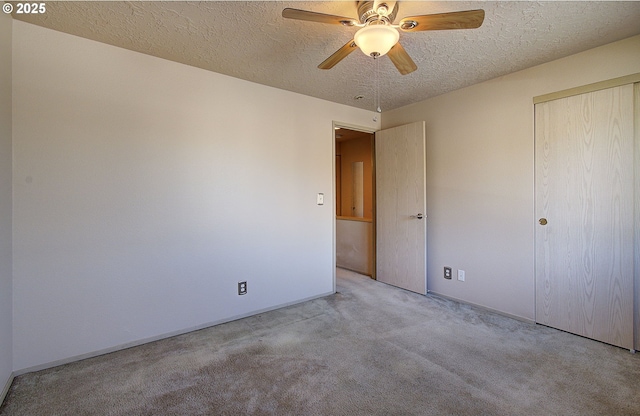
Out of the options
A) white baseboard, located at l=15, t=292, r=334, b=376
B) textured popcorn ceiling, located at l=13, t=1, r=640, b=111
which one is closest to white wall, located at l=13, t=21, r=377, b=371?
white baseboard, located at l=15, t=292, r=334, b=376

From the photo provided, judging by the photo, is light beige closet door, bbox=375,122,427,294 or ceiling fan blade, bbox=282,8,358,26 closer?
ceiling fan blade, bbox=282,8,358,26

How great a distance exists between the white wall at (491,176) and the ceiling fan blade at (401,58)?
150cm

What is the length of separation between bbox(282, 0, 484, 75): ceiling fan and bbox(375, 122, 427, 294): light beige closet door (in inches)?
74.5

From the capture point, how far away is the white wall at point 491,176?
2531 mm

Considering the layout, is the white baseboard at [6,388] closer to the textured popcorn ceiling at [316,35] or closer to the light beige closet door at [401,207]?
the textured popcorn ceiling at [316,35]

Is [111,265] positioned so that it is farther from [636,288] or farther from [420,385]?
[636,288]

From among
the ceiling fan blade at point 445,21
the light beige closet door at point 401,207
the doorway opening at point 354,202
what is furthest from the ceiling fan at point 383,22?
the doorway opening at point 354,202

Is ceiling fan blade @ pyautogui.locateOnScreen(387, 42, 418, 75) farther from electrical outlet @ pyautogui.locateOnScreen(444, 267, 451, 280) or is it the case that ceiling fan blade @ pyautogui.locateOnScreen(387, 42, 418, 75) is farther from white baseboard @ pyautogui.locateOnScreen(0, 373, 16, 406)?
white baseboard @ pyautogui.locateOnScreen(0, 373, 16, 406)

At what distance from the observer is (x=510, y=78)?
2.81 m

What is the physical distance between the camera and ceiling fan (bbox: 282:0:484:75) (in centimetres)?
146

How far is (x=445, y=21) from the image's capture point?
1.50 metres

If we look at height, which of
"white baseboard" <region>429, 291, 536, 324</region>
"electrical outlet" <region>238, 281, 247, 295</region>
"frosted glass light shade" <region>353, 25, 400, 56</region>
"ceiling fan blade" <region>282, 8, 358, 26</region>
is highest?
"ceiling fan blade" <region>282, 8, 358, 26</region>

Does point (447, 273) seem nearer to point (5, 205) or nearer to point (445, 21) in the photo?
point (445, 21)

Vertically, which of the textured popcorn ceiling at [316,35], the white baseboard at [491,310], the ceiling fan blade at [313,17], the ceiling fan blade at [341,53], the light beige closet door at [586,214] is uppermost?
the textured popcorn ceiling at [316,35]
